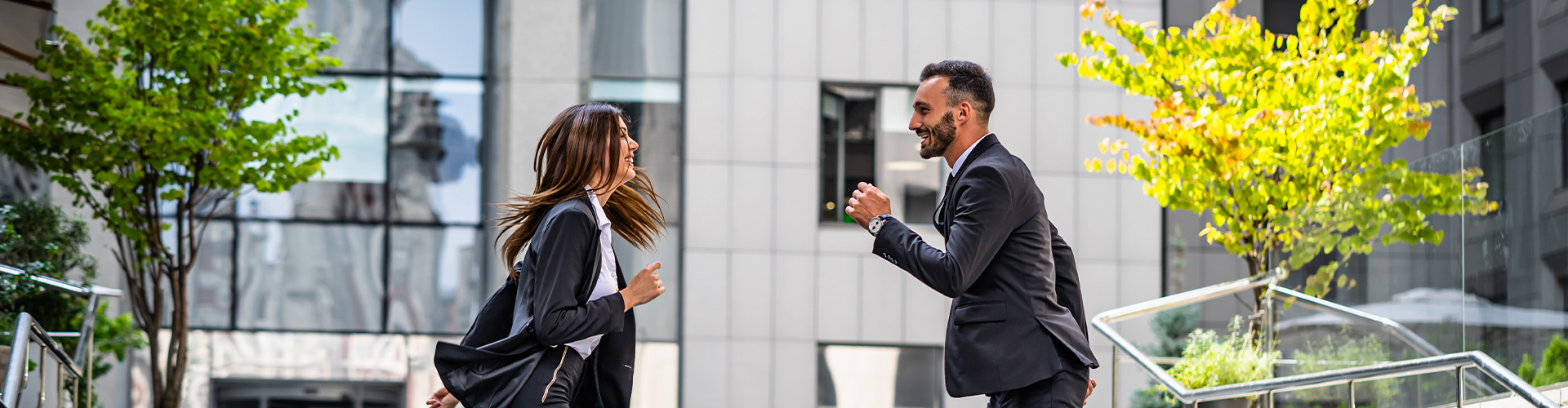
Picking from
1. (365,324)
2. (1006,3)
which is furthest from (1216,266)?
(365,324)

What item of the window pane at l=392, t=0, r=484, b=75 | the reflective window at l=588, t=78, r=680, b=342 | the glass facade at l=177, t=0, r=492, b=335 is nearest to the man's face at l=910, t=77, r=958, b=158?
the reflective window at l=588, t=78, r=680, b=342

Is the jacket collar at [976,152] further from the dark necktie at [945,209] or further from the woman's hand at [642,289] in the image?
the woman's hand at [642,289]

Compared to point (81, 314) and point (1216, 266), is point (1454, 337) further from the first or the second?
point (81, 314)

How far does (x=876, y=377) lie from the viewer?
40.0 ft

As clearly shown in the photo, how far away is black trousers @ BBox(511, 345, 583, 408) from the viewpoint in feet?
9.53

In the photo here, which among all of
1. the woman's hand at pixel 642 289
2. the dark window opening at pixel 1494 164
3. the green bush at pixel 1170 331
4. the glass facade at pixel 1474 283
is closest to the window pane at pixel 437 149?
the green bush at pixel 1170 331

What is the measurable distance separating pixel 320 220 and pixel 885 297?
6.22 m

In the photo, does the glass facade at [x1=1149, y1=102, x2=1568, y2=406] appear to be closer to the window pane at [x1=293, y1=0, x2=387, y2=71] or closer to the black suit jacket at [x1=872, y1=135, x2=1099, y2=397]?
the black suit jacket at [x1=872, y1=135, x2=1099, y2=397]

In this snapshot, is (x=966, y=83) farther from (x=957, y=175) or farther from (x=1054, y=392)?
(x=1054, y=392)

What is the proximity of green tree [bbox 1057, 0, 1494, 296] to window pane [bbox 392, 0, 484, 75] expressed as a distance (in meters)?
7.26

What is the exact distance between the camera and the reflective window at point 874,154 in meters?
12.3

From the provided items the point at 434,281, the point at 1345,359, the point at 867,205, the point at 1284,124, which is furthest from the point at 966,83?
the point at 434,281

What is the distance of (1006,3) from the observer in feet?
41.0

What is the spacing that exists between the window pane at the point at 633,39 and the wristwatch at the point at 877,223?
9359 mm
